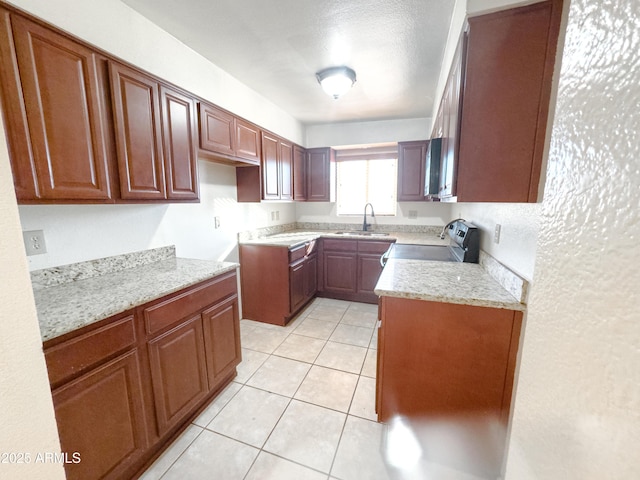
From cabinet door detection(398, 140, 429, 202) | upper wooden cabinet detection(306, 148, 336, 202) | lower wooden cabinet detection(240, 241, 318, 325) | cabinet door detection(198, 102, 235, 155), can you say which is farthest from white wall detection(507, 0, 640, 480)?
upper wooden cabinet detection(306, 148, 336, 202)

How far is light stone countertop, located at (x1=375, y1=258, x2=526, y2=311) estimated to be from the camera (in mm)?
1231

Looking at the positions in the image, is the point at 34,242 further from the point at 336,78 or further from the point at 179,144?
the point at 336,78

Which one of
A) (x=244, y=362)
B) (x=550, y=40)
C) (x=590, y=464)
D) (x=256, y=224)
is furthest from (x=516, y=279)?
(x=256, y=224)

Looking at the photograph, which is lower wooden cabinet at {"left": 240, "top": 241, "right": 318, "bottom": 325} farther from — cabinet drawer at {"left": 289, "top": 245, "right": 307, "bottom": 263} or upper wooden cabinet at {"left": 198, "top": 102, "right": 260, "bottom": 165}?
upper wooden cabinet at {"left": 198, "top": 102, "right": 260, "bottom": 165}

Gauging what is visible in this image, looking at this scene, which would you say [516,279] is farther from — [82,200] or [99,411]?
[82,200]

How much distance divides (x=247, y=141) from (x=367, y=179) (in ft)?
6.70

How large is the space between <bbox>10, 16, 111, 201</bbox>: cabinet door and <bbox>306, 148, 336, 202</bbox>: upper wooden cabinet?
104 inches

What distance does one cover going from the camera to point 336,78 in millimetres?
2270

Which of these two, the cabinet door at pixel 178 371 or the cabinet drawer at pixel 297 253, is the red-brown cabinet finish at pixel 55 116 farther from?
the cabinet drawer at pixel 297 253

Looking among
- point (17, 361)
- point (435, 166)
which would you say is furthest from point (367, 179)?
point (17, 361)

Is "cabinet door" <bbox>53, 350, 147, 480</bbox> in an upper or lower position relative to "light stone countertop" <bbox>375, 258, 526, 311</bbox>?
lower

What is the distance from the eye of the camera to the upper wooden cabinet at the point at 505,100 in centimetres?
105

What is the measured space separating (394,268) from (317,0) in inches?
65.7

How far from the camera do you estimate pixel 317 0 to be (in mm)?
1523
